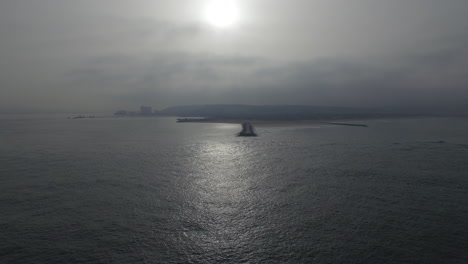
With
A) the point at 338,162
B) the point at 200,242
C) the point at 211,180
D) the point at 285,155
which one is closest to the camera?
the point at 200,242

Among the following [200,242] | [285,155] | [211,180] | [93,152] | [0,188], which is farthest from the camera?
[93,152]

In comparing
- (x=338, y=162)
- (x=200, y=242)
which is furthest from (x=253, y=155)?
(x=200, y=242)

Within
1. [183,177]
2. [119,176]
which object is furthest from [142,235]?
[119,176]

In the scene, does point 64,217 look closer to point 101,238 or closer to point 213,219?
point 101,238

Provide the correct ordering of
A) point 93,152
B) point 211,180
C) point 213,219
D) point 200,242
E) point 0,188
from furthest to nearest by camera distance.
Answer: point 93,152, point 211,180, point 0,188, point 213,219, point 200,242

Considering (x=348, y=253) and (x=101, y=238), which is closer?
(x=348, y=253)

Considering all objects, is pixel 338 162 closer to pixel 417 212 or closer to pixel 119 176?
pixel 417 212

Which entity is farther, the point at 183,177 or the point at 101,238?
the point at 183,177

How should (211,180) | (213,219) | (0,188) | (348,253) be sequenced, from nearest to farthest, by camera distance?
(348,253), (213,219), (0,188), (211,180)

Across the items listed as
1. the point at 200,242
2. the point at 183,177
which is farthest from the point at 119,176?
the point at 200,242
